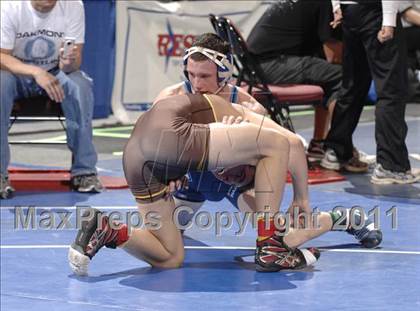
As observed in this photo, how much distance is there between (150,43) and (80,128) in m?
4.31

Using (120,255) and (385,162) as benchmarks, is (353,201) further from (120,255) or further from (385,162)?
(120,255)

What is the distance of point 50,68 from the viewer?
7605 mm

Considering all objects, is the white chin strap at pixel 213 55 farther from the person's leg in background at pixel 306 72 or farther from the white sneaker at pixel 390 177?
the person's leg in background at pixel 306 72

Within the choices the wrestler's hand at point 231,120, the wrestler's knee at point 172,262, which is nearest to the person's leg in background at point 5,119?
the wrestler's knee at point 172,262

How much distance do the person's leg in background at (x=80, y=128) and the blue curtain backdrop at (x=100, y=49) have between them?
3539 millimetres

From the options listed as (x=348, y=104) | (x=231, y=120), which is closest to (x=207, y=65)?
(x=231, y=120)

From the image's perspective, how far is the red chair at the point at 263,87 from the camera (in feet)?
25.2

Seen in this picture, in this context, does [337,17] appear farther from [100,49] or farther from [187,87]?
[100,49]

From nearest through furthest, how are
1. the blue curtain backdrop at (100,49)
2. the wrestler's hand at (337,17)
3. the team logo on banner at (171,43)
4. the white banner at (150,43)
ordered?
the wrestler's hand at (337,17)
the blue curtain backdrop at (100,49)
the white banner at (150,43)
the team logo on banner at (171,43)

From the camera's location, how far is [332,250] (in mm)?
5828

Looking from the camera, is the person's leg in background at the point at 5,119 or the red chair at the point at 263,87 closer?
the person's leg in background at the point at 5,119

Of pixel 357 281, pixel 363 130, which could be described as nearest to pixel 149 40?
pixel 363 130

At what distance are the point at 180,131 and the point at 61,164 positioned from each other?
146 inches

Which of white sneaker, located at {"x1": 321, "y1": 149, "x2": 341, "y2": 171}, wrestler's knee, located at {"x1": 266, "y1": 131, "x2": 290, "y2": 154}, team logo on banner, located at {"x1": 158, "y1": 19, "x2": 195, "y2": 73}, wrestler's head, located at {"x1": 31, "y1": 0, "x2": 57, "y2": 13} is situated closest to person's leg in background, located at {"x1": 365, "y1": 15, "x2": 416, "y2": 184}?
white sneaker, located at {"x1": 321, "y1": 149, "x2": 341, "y2": 171}
